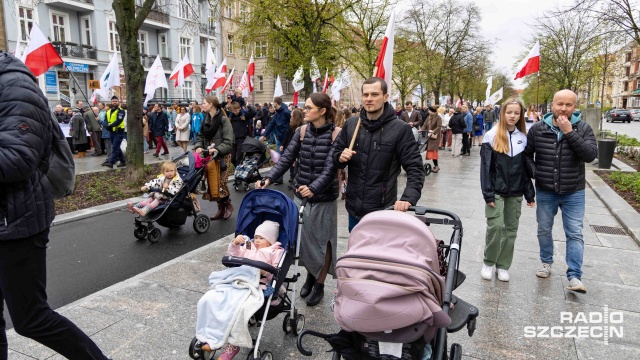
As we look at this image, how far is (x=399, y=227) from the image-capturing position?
2441mm

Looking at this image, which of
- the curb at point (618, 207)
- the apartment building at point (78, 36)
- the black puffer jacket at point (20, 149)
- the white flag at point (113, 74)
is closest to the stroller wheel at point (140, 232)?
the black puffer jacket at point (20, 149)

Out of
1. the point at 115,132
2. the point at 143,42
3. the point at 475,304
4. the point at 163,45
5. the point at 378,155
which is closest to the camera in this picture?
the point at 378,155

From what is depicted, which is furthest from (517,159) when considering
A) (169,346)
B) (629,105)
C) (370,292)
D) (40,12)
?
(629,105)

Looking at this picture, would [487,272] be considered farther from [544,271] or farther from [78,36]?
[78,36]

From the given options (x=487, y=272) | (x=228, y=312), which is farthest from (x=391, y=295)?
(x=487, y=272)

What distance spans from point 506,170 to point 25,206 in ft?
14.0

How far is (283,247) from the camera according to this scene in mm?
3734

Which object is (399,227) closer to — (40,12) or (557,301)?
(557,301)

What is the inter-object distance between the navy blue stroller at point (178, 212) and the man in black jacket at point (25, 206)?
3.92m

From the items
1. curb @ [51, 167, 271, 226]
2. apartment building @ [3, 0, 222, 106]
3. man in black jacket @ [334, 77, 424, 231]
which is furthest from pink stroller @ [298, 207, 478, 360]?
apartment building @ [3, 0, 222, 106]

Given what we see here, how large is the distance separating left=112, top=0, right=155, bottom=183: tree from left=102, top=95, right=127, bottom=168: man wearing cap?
3.42 meters

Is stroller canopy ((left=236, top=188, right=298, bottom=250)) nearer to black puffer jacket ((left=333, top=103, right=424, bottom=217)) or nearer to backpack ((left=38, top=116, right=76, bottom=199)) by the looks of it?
black puffer jacket ((left=333, top=103, right=424, bottom=217))

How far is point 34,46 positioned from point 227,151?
268 inches

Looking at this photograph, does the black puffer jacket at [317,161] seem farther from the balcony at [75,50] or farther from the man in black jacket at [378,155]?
the balcony at [75,50]
